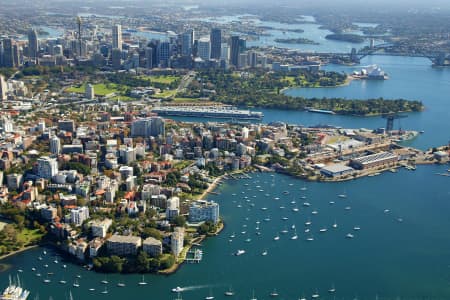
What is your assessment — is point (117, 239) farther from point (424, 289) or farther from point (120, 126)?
point (120, 126)

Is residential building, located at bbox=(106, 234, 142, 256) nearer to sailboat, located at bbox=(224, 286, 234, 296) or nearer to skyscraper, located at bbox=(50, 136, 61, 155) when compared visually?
sailboat, located at bbox=(224, 286, 234, 296)

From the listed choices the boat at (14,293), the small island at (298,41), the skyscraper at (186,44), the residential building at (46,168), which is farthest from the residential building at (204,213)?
the small island at (298,41)

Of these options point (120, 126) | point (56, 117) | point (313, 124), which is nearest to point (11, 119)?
point (56, 117)

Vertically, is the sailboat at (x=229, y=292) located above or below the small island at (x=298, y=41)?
below

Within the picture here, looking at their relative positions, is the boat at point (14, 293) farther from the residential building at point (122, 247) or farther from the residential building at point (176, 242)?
the residential building at point (176, 242)

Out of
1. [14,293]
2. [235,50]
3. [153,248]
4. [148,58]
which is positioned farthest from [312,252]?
[235,50]

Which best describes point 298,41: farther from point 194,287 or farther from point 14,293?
point 14,293
